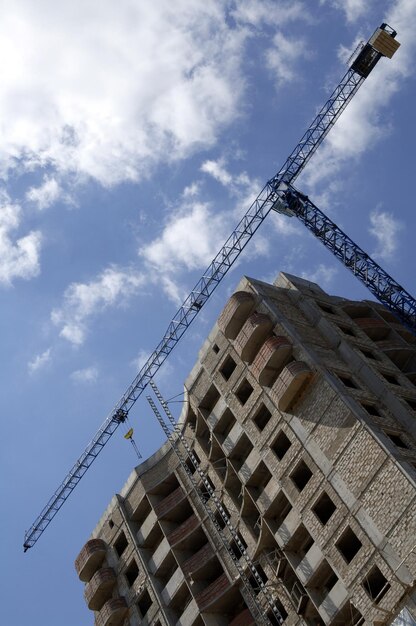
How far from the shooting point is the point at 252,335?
4466 cm

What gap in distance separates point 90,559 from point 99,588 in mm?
2374

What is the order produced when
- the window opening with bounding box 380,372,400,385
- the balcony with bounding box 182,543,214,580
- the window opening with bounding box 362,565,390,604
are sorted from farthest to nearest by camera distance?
the balcony with bounding box 182,543,214,580 → the window opening with bounding box 380,372,400,385 → the window opening with bounding box 362,565,390,604

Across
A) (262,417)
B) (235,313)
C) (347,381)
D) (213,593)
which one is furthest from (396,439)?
(213,593)

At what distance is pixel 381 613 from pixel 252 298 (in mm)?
19383

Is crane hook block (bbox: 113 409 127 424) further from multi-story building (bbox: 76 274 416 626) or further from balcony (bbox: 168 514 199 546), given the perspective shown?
balcony (bbox: 168 514 199 546)

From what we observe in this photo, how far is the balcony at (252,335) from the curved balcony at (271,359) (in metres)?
0.90

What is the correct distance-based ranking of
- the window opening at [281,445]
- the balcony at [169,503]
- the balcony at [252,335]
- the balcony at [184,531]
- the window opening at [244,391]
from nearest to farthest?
the window opening at [281,445] < the balcony at [252,335] < the window opening at [244,391] < the balcony at [184,531] < the balcony at [169,503]

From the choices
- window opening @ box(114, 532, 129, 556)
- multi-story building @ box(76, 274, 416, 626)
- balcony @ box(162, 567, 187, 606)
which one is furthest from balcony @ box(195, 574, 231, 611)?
window opening @ box(114, 532, 129, 556)

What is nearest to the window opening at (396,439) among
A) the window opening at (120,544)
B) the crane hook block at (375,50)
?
the window opening at (120,544)

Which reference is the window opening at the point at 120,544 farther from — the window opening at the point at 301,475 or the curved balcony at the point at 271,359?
the curved balcony at the point at 271,359

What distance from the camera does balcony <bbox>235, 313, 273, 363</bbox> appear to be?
44594 millimetres

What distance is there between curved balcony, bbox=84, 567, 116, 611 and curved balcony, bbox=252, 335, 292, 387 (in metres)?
16.7

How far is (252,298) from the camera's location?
47.4 m

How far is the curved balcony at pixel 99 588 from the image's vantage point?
5023cm
